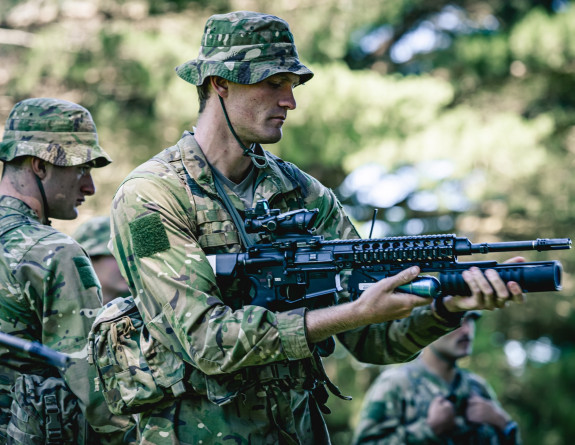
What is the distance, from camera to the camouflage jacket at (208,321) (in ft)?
11.1

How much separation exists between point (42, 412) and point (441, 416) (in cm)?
407

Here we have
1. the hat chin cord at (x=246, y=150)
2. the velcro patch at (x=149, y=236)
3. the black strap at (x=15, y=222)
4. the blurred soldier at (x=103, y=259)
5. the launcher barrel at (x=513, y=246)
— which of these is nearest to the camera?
the launcher barrel at (x=513, y=246)

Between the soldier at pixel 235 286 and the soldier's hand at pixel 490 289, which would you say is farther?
the soldier at pixel 235 286

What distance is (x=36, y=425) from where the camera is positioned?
438cm

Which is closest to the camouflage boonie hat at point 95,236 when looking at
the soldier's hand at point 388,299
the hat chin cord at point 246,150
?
the hat chin cord at point 246,150

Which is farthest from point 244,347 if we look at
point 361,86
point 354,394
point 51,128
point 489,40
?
point 489,40

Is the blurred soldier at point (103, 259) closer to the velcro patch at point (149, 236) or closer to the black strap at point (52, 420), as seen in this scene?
the black strap at point (52, 420)

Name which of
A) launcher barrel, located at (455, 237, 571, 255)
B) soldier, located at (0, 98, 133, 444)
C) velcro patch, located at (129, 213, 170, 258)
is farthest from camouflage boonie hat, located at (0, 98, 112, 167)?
launcher barrel, located at (455, 237, 571, 255)

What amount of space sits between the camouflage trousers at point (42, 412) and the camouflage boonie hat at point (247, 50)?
173 centimetres

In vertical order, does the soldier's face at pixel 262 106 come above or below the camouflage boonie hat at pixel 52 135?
below

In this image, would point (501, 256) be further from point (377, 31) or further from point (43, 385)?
point (43, 385)

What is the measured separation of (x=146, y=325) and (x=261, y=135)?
37.0 inches

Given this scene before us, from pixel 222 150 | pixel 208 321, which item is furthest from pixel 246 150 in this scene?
pixel 208 321

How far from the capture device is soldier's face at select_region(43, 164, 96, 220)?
15.5ft
